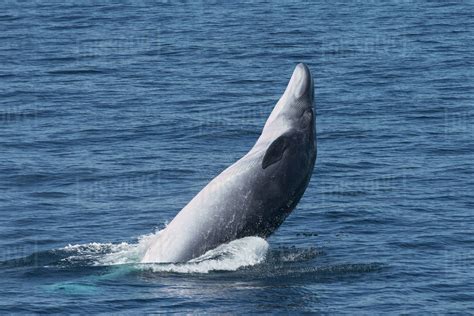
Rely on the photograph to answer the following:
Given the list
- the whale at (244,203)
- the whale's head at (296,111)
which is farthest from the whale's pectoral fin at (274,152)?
the whale's head at (296,111)

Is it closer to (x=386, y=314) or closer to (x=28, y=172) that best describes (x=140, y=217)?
(x=28, y=172)

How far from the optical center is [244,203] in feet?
106

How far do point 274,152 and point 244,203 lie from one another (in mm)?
1440

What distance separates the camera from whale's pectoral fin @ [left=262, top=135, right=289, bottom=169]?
32.1 metres

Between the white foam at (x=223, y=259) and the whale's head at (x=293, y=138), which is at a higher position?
→ the whale's head at (x=293, y=138)

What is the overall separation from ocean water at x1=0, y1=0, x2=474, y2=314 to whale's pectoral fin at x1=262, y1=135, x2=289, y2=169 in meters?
2.04

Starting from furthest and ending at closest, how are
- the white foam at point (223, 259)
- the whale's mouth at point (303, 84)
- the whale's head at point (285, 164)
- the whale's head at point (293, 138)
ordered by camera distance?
the whale's mouth at point (303, 84)
the whale's head at point (293, 138)
the whale's head at point (285, 164)
the white foam at point (223, 259)

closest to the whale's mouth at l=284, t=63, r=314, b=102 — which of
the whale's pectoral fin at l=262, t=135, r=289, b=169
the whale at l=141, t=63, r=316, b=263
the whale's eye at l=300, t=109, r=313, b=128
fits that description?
the whale's eye at l=300, t=109, r=313, b=128

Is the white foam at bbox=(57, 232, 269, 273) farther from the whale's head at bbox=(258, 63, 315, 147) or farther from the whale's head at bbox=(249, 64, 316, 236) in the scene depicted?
the whale's head at bbox=(258, 63, 315, 147)

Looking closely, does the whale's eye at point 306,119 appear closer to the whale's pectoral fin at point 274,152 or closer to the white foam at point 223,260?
the whale's pectoral fin at point 274,152

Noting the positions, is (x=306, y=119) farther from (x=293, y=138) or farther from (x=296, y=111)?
(x=293, y=138)

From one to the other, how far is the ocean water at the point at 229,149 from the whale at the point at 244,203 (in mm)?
370

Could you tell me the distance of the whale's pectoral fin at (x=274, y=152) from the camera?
3209 cm

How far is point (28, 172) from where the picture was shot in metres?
44.8
